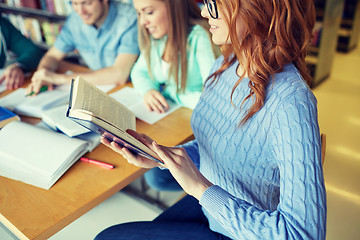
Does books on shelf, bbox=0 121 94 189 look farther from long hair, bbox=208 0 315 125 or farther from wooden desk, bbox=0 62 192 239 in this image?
long hair, bbox=208 0 315 125

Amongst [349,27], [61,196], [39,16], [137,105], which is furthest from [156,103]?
[349,27]

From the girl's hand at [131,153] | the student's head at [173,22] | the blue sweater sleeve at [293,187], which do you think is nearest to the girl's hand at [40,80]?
the student's head at [173,22]

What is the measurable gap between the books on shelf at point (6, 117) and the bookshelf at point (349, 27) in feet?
13.8

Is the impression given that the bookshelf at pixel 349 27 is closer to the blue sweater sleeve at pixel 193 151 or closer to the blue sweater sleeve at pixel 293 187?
the blue sweater sleeve at pixel 193 151

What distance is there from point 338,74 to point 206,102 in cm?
322

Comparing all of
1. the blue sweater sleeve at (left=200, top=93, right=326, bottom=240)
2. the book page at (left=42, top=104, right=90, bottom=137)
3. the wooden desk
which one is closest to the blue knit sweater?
the blue sweater sleeve at (left=200, top=93, right=326, bottom=240)

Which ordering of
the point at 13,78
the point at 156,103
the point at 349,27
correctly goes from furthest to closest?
the point at 349,27
the point at 13,78
the point at 156,103

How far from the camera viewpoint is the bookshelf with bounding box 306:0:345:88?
3.14 m

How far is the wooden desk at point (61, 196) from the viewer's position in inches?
33.6

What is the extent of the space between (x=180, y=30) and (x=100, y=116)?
0.77 metres

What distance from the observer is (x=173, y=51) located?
1.48 meters

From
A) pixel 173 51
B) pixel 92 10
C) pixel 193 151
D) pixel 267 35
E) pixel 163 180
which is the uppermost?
pixel 267 35

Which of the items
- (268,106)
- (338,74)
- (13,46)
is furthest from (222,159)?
(338,74)

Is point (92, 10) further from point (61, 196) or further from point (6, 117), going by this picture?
point (61, 196)
